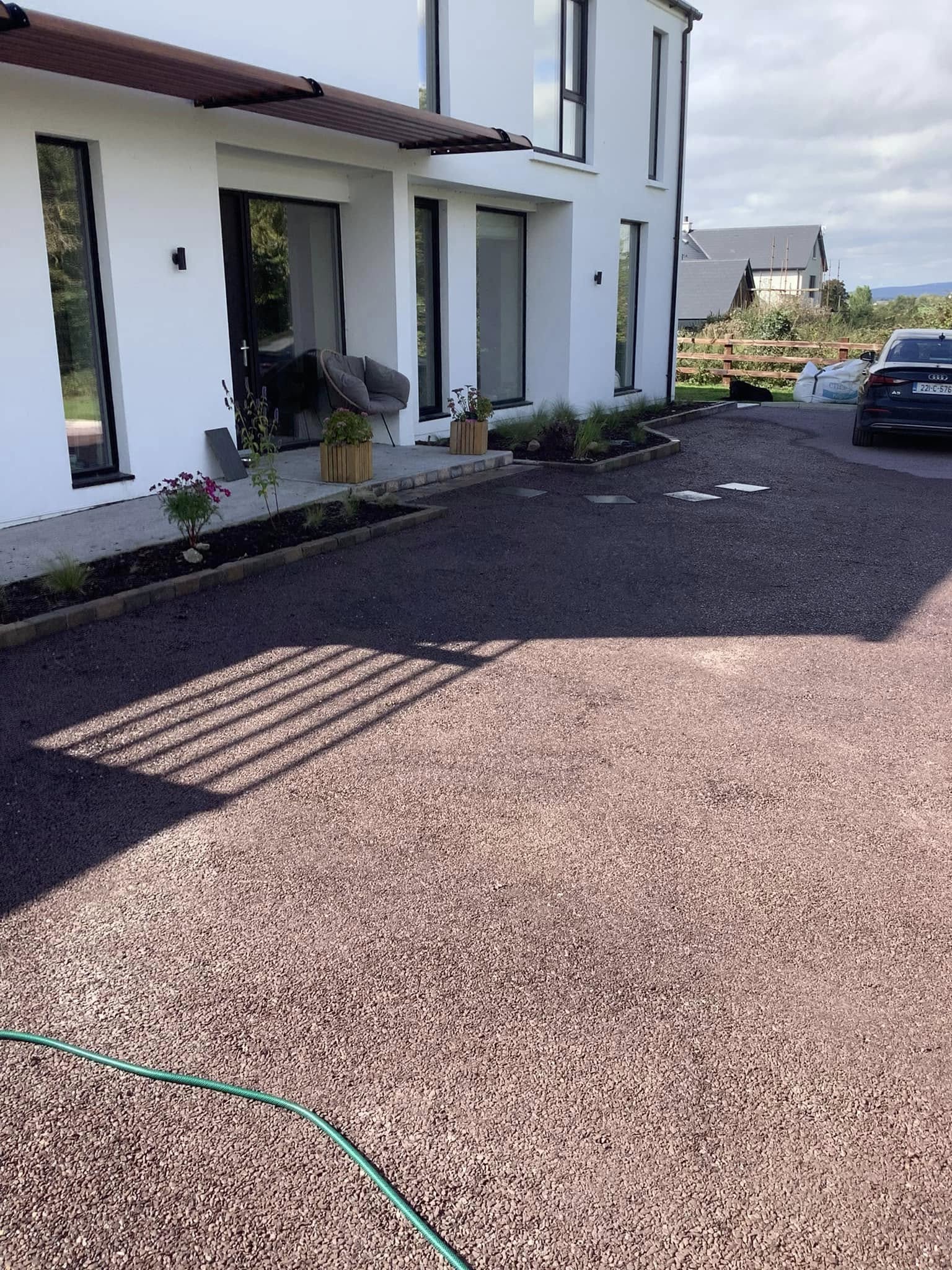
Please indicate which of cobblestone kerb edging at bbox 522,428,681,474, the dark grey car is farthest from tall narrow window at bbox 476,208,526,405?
the dark grey car

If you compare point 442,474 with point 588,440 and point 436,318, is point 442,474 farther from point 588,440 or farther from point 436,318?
point 436,318

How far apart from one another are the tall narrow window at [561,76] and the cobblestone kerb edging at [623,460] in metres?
4.20

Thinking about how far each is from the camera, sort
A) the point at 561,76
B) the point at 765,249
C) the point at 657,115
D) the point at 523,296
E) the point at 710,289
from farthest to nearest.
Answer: the point at 765,249 → the point at 710,289 → the point at 657,115 → the point at 523,296 → the point at 561,76

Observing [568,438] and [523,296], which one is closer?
[568,438]

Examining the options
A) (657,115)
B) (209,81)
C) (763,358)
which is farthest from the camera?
(763,358)

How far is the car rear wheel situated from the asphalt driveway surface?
345 inches

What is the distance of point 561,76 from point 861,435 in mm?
6424

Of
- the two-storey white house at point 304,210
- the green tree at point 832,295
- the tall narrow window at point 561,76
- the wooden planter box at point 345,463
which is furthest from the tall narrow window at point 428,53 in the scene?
the green tree at point 832,295

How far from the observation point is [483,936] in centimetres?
A: 328

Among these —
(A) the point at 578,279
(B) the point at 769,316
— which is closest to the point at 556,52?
(A) the point at 578,279

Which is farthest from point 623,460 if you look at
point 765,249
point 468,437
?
point 765,249

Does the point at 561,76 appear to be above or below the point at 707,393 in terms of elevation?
above

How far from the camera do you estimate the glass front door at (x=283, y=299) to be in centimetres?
1100

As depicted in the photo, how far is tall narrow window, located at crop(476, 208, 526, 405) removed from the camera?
14469 mm
